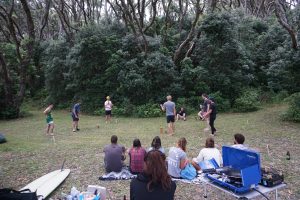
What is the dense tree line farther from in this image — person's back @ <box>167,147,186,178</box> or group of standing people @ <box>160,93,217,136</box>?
person's back @ <box>167,147,186,178</box>

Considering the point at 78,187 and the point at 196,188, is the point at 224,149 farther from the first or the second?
the point at 78,187

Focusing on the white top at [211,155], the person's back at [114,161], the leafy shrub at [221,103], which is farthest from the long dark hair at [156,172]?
the leafy shrub at [221,103]

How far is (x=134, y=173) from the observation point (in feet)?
27.2

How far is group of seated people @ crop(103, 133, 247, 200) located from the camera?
4207 millimetres

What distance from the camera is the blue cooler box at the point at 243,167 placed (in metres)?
5.11

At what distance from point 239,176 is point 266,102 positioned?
62.5ft

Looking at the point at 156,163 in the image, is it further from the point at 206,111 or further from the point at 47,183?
the point at 206,111

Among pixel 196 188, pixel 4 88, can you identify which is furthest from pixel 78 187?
pixel 4 88

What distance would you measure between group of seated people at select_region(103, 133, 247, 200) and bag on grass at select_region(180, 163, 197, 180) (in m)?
0.09

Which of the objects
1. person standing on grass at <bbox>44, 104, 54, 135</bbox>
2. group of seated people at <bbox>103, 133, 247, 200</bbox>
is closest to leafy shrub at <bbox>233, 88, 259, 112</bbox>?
person standing on grass at <bbox>44, 104, 54, 135</bbox>

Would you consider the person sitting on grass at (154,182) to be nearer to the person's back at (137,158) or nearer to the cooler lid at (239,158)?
the cooler lid at (239,158)

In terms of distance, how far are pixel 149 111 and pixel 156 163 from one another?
56.3ft

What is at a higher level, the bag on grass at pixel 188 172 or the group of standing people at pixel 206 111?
the group of standing people at pixel 206 111

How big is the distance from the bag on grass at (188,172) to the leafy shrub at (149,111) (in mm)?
13629
